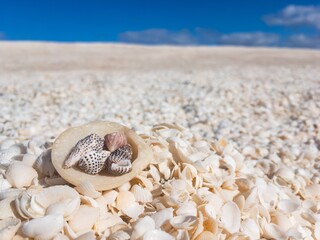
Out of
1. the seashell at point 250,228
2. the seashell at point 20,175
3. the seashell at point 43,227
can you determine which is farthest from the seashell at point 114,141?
the seashell at point 250,228

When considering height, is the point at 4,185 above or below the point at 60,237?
above

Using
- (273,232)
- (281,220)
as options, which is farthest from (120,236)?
(281,220)

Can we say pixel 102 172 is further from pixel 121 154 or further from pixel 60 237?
pixel 60 237

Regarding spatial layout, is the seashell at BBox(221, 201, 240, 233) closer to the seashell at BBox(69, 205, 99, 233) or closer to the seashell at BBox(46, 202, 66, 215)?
the seashell at BBox(69, 205, 99, 233)

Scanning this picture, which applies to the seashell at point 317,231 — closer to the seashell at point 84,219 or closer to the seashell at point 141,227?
the seashell at point 141,227

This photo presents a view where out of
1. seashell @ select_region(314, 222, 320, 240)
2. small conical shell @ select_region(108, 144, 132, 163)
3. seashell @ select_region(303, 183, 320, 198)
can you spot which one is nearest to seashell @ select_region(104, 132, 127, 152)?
small conical shell @ select_region(108, 144, 132, 163)

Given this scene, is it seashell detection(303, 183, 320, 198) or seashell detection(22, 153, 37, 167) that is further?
seashell detection(303, 183, 320, 198)
